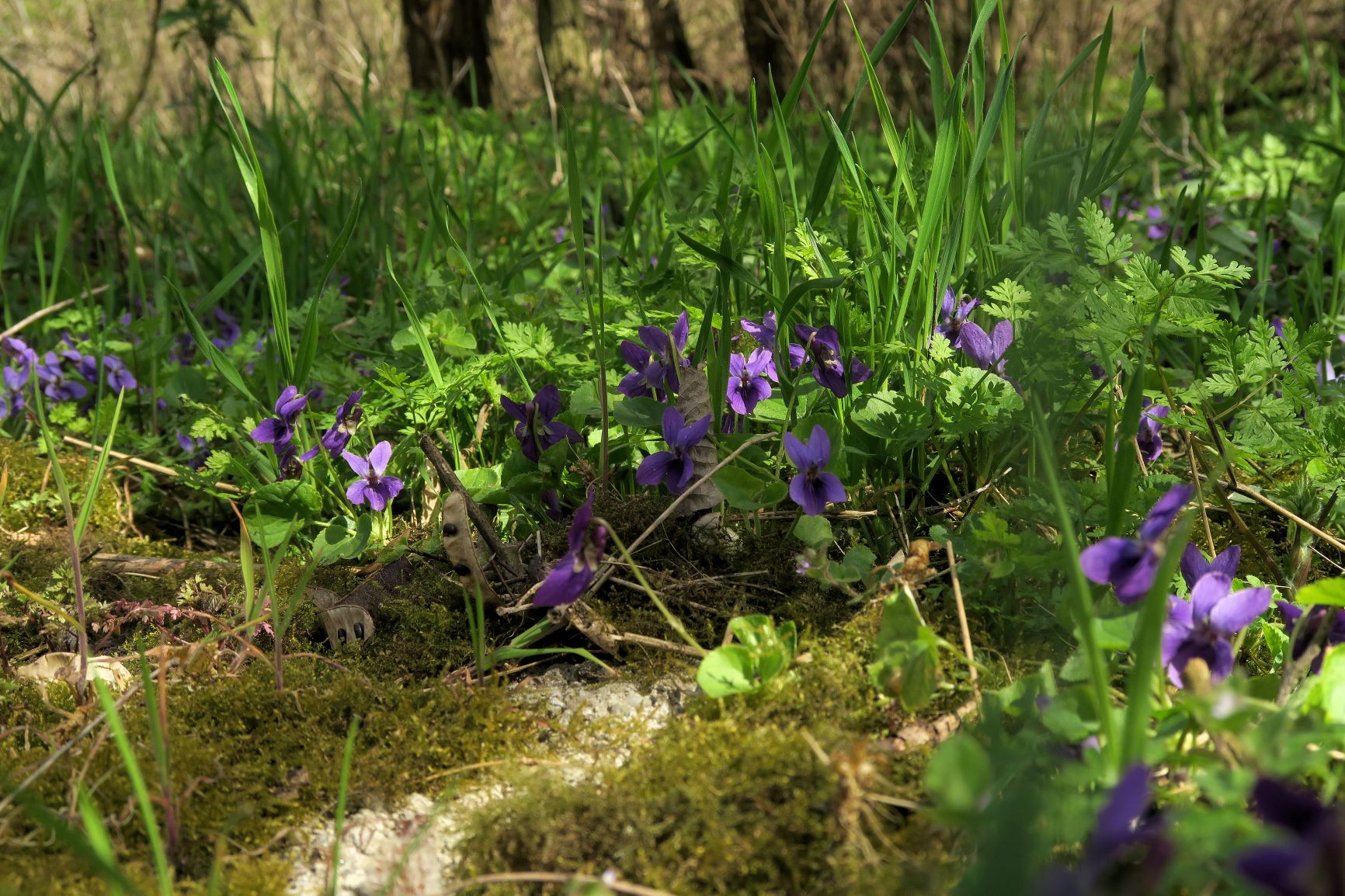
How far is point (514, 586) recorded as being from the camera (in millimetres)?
1624

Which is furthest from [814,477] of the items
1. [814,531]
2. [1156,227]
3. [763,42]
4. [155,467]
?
[763,42]

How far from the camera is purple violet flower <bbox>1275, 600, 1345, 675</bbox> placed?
3.78ft

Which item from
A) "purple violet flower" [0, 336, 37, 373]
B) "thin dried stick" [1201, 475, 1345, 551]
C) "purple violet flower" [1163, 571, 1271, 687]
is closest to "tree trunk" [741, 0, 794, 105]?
"purple violet flower" [0, 336, 37, 373]

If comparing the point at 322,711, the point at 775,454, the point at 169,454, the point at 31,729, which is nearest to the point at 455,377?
the point at 775,454

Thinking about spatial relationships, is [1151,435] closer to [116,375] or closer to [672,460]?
[672,460]

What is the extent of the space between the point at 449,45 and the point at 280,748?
5.93 meters

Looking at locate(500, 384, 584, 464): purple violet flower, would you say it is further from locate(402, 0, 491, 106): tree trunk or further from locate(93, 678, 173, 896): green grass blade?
locate(402, 0, 491, 106): tree trunk

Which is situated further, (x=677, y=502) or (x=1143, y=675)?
(x=677, y=502)

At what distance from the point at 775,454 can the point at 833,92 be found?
6.09 m

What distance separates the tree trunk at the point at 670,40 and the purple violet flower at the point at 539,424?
616 centimetres

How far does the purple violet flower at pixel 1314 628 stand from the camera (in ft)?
3.78

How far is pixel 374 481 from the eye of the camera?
1.93 m

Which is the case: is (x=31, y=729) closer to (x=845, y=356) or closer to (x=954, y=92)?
(x=845, y=356)

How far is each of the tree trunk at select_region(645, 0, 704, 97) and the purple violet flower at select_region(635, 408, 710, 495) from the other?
21.0 feet
